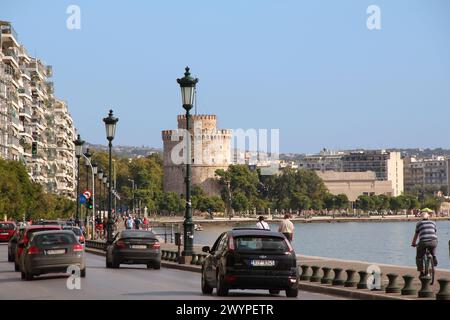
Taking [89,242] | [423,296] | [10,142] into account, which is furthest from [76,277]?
[10,142]

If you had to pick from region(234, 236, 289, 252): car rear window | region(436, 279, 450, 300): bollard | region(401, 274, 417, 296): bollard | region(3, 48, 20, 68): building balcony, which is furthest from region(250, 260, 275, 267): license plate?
region(3, 48, 20, 68): building balcony

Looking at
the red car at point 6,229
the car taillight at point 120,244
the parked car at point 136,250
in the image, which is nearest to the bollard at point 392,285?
the parked car at point 136,250

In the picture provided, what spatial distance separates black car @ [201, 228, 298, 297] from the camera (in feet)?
78.8

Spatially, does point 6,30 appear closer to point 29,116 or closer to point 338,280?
point 29,116

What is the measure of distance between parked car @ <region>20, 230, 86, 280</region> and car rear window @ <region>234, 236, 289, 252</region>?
794cm

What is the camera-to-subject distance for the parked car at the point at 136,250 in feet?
125

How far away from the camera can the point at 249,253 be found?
24.1 metres

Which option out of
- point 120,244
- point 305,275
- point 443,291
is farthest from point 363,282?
point 120,244

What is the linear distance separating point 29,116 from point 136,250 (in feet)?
382

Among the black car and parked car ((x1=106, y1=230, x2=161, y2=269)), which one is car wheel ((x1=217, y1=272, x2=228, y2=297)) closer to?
the black car

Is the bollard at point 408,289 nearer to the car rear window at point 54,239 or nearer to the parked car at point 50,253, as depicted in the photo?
the parked car at point 50,253

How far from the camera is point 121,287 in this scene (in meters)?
27.5
